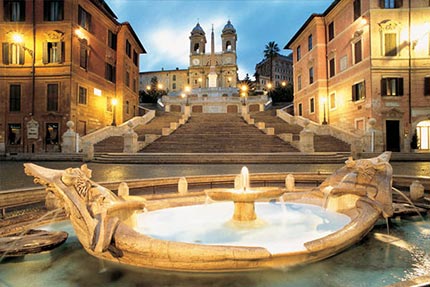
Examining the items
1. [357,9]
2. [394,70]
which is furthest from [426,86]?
[357,9]

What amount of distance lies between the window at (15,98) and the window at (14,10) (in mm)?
6759

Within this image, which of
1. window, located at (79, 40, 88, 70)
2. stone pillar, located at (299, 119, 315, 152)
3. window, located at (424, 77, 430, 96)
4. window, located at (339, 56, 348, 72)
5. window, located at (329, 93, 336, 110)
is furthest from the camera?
window, located at (329, 93, 336, 110)

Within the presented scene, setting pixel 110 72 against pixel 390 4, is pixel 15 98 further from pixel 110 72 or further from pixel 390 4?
pixel 390 4

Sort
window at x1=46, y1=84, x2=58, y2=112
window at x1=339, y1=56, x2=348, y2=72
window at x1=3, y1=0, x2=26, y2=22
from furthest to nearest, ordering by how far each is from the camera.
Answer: window at x1=339, y1=56, x2=348, y2=72
window at x1=3, y1=0, x2=26, y2=22
window at x1=46, y1=84, x2=58, y2=112

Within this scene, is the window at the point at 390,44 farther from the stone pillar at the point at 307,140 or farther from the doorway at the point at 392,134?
the stone pillar at the point at 307,140

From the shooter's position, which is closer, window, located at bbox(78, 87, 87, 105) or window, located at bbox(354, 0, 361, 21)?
window, located at bbox(354, 0, 361, 21)

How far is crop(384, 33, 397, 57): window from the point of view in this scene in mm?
24600

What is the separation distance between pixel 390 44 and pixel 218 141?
57.7ft

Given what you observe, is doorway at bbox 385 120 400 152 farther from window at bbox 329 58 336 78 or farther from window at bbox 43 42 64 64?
window at bbox 43 42 64 64

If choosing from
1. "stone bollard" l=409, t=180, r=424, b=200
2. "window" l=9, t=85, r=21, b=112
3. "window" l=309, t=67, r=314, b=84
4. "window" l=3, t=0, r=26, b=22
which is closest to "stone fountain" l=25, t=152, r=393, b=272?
"stone bollard" l=409, t=180, r=424, b=200

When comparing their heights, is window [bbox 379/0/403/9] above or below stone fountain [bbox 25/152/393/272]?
above

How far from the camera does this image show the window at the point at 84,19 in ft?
93.5

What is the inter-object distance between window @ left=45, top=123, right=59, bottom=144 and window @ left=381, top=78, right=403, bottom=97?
30119mm

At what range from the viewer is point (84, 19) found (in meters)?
29.2
